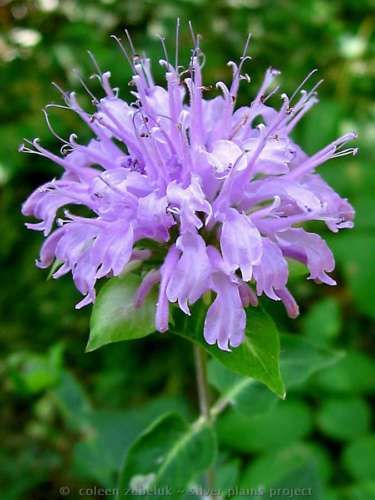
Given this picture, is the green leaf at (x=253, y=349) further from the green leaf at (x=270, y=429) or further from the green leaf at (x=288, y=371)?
the green leaf at (x=270, y=429)

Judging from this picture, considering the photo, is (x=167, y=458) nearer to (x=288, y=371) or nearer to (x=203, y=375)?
(x=203, y=375)

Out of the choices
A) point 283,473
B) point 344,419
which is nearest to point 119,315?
point 283,473

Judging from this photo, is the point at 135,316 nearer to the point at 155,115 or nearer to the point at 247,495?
the point at 155,115

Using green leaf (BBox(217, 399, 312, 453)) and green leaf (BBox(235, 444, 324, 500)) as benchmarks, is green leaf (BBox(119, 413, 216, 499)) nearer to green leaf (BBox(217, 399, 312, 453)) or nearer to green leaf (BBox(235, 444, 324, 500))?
green leaf (BBox(235, 444, 324, 500))

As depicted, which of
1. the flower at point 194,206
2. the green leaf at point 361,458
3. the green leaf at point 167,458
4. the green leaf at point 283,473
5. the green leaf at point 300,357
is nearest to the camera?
the flower at point 194,206

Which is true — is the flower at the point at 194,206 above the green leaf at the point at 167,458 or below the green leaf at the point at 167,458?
above

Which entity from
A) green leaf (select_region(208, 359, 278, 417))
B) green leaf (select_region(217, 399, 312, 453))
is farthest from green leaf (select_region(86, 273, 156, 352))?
green leaf (select_region(217, 399, 312, 453))

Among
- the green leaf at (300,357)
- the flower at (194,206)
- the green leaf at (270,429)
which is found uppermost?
the flower at (194,206)

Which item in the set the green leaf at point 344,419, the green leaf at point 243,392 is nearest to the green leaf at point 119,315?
the green leaf at point 243,392
